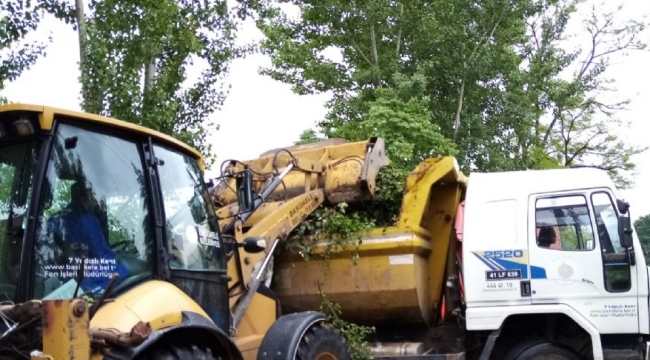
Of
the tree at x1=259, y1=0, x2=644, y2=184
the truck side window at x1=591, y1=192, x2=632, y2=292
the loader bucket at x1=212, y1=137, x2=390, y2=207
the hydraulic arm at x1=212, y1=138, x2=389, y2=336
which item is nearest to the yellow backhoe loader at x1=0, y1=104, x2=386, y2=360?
the hydraulic arm at x1=212, y1=138, x2=389, y2=336

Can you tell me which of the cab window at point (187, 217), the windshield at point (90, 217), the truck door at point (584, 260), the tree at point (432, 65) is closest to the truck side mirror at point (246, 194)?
the cab window at point (187, 217)

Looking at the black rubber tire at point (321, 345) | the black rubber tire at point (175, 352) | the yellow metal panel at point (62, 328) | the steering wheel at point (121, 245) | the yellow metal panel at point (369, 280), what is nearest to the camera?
the yellow metal panel at point (62, 328)

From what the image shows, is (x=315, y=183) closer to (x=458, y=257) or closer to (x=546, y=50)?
(x=458, y=257)

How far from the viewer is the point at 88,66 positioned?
9.84 m

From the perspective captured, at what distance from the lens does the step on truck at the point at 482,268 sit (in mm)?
7215

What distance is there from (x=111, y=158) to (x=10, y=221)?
2.44ft

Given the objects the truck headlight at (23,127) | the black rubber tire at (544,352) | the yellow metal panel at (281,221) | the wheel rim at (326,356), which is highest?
the truck headlight at (23,127)

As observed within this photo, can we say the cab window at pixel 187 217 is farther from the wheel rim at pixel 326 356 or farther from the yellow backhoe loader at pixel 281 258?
the wheel rim at pixel 326 356

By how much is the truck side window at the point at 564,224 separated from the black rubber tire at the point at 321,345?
2394 mm

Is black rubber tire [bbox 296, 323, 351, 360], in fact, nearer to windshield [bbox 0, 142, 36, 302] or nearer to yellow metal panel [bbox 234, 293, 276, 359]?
yellow metal panel [bbox 234, 293, 276, 359]

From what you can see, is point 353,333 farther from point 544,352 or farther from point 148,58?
point 148,58

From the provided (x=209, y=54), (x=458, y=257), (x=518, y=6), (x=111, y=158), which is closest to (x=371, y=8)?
(x=518, y=6)

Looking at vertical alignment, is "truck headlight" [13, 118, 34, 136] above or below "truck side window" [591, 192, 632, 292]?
above

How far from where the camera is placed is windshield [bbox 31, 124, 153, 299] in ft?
13.9
